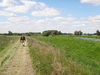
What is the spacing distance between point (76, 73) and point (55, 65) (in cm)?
212

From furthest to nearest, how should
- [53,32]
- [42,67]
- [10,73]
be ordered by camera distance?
1. [53,32]
2. [42,67]
3. [10,73]

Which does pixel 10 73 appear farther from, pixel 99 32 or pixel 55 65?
pixel 99 32

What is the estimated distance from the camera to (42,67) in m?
9.00

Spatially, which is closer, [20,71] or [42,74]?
[42,74]

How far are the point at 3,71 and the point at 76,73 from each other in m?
4.24

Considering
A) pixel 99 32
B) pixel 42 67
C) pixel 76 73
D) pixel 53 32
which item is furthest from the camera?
pixel 53 32

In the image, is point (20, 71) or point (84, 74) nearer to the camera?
point (84, 74)

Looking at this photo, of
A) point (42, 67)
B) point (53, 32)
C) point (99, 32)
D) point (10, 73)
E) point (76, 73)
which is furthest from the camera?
point (53, 32)

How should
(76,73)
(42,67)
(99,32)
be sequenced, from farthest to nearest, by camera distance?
(99,32) < (42,67) < (76,73)

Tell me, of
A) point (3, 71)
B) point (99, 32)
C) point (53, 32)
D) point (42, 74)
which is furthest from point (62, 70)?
point (53, 32)

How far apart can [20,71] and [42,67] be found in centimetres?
131

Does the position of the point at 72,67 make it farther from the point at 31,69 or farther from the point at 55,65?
the point at 31,69

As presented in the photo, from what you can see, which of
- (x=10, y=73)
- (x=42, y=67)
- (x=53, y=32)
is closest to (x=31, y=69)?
(x=42, y=67)

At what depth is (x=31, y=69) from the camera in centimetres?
910
